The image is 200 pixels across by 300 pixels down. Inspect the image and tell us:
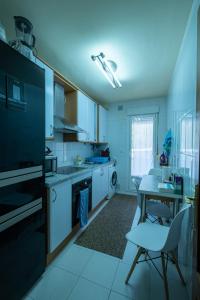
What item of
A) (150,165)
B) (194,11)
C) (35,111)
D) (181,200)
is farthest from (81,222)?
(194,11)

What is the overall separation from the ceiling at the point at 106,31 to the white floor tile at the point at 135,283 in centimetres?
252

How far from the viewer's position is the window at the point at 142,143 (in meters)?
3.77

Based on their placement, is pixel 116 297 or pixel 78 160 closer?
pixel 116 297

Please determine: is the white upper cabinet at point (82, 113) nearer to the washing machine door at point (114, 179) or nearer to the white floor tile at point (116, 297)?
the washing machine door at point (114, 179)

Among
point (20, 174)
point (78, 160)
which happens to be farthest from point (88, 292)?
point (78, 160)

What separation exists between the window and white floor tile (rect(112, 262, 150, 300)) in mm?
2521

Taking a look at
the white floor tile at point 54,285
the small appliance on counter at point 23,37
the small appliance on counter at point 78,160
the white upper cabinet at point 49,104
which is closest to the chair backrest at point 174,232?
the white floor tile at point 54,285

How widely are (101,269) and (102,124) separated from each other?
298 centimetres

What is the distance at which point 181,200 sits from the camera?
1.58 metres

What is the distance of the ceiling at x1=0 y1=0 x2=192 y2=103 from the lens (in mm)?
1268

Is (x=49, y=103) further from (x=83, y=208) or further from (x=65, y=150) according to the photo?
(x=83, y=208)

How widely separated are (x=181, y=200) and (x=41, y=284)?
1618 mm

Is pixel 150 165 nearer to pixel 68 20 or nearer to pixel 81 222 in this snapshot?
pixel 81 222

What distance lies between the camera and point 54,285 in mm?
1373
